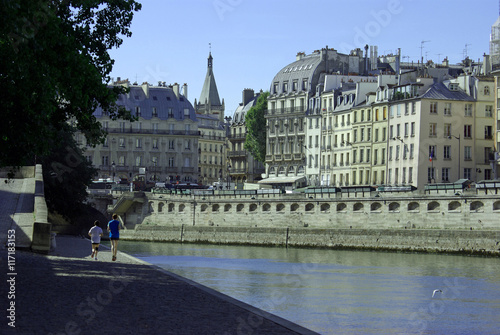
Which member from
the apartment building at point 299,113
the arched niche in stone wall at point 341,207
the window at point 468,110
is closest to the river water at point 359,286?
the arched niche in stone wall at point 341,207

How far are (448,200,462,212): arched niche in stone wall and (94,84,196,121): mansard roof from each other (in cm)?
7102

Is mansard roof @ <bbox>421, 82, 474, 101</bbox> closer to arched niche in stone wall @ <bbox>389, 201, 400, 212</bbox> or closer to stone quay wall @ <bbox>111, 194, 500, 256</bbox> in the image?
stone quay wall @ <bbox>111, 194, 500, 256</bbox>

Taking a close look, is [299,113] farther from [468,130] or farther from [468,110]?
[468,130]

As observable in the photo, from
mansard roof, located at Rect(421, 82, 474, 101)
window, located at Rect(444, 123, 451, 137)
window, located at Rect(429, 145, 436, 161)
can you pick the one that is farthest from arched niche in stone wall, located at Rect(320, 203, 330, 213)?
mansard roof, located at Rect(421, 82, 474, 101)

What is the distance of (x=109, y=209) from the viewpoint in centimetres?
10050

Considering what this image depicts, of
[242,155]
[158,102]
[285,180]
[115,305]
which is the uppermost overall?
[158,102]

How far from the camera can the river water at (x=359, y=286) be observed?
2956 centimetres

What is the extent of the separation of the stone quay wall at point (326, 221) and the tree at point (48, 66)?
35.7 metres

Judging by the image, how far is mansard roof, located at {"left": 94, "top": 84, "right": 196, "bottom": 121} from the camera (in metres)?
134

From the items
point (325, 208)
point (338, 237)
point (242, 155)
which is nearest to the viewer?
point (338, 237)

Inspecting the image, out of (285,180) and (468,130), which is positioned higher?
(468,130)

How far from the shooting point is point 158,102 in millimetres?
135375

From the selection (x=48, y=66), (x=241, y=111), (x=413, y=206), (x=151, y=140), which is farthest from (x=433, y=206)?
(x=241, y=111)

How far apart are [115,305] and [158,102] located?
116 metres
